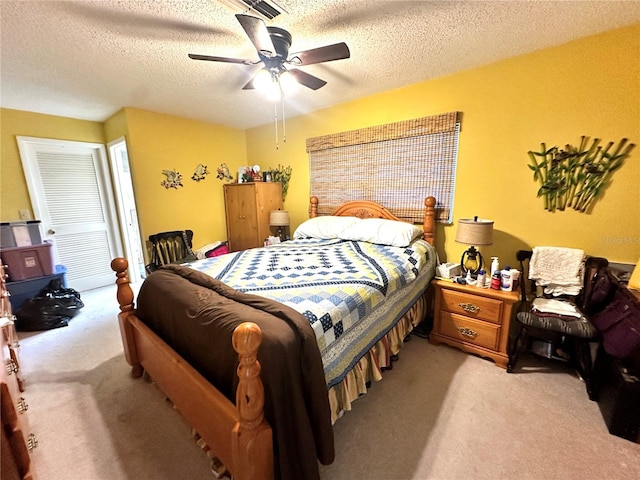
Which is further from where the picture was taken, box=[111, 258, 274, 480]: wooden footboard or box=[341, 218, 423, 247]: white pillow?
box=[341, 218, 423, 247]: white pillow

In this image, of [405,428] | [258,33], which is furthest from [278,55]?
[405,428]

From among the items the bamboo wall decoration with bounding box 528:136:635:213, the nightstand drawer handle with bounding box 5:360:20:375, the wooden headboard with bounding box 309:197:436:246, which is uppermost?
the bamboo wall decoration with bounding box 528:136:635:213

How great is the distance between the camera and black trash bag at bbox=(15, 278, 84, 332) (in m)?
2.72

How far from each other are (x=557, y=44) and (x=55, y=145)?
5.30 meters

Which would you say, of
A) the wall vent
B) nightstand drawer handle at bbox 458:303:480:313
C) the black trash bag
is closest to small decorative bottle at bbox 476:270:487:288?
nightstand drawer handle at bbox 458:303:480:313

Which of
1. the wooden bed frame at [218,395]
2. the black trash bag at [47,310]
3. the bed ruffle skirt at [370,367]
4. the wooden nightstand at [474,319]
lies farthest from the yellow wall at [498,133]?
the wooden bed frame at [218,395]

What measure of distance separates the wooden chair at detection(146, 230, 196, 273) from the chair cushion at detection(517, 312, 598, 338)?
361cm

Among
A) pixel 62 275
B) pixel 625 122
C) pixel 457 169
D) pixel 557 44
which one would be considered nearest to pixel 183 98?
pixel 62 275

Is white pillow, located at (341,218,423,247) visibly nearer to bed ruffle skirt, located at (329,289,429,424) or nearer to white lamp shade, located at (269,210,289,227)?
bed ruffle skirt, located at (329,289,429,424)

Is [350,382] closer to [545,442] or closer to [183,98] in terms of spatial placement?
[545,442]

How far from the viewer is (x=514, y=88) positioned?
2.17 m

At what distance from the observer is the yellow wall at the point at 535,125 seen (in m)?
1.83

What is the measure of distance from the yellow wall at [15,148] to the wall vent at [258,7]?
3360 mm

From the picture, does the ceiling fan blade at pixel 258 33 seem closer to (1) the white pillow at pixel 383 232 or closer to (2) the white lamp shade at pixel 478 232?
(1) the white pillow at pixel 383 232
